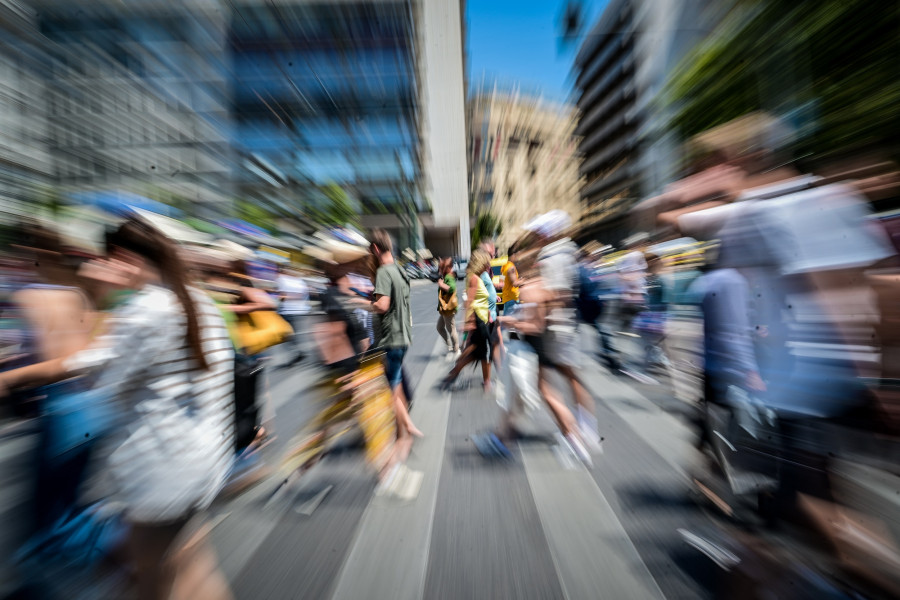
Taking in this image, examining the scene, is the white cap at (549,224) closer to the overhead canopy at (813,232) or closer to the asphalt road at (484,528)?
the asphalt road at (484,528)

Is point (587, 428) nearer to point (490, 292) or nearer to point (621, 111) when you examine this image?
point (490, 292)

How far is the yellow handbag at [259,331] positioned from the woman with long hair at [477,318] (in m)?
2.04

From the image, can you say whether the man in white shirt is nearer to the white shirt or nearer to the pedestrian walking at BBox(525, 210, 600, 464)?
the white shirt

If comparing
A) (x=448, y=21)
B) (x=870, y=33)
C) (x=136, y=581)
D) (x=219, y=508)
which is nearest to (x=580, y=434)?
(x=219, y=508)

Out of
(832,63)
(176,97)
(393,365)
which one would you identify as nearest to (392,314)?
(393,365)

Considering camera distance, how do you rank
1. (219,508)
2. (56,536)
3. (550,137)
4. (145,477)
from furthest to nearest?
(550,137) < (219,508) < (56,536) < (145,477)

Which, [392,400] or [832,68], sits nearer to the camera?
[392,400]

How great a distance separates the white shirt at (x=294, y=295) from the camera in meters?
8.90

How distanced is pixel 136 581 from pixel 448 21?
56.3 metres

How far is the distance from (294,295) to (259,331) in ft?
19.7

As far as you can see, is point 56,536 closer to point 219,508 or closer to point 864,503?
point 219,508

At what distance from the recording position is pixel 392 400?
3.75 metres

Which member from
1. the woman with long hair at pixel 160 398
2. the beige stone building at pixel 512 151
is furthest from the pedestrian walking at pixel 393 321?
the beige stone building at pixel 512 151

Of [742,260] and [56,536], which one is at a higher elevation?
[742,260]
